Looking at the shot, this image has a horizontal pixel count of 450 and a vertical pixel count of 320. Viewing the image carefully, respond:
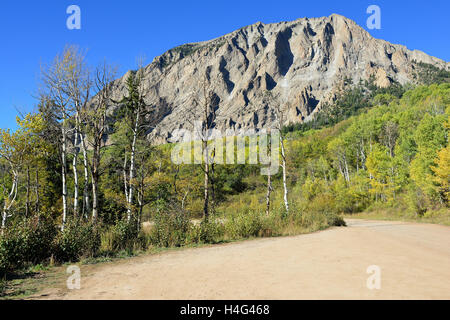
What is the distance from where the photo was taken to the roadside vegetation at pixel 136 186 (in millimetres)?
9734

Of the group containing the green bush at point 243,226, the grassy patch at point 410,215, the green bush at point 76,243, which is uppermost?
the green bush at point 76,243

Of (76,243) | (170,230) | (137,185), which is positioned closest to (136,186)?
(137,185)

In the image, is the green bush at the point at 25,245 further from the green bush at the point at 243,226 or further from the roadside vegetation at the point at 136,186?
the green bush at the point at 243,226

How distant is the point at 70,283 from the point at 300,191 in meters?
47.0

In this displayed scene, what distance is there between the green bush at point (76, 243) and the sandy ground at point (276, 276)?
1582mm

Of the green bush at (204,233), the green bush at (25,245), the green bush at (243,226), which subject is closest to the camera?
the green bush at (25,245)

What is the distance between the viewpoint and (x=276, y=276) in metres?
5.53

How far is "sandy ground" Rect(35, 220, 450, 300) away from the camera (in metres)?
4.49

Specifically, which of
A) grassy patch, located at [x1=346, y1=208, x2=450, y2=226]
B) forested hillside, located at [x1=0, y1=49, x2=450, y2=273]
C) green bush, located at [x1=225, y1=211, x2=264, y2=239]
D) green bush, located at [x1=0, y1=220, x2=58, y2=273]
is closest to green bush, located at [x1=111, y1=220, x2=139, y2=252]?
forested hillside, located at [x1=0, y1=49, x2=450, y2=273]

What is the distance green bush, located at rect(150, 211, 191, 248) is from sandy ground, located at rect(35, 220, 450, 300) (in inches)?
111

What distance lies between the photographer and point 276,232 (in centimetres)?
1416

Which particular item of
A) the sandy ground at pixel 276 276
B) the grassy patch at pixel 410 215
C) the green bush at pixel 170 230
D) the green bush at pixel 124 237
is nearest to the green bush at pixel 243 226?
the green bush at pixel 170 230

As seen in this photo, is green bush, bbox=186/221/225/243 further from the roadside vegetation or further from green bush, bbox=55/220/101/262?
green bush, bbox=55/220/101/262
